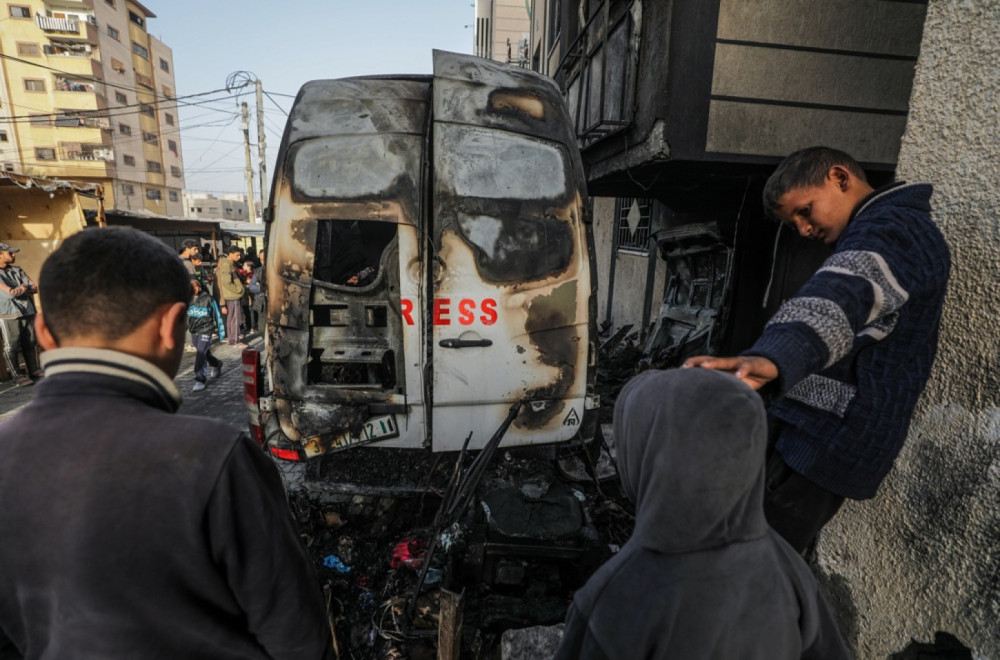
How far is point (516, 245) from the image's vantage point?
2.77 m

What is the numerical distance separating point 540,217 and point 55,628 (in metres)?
2.51

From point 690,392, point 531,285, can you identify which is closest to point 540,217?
point 531,285

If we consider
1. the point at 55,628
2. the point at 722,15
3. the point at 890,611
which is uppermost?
the point at 722,15

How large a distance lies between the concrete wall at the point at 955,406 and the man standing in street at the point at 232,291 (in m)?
9.58

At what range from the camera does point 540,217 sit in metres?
2.80

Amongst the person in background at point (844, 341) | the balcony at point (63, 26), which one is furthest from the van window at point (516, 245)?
the balcony at point (63, 26)

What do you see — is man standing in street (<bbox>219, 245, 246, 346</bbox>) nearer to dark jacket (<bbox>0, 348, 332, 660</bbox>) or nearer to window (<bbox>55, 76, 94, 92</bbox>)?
dark jacket (<bbox>0, 348, 332, 660</bbox>)

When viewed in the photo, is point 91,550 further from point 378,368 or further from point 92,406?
point 378,368

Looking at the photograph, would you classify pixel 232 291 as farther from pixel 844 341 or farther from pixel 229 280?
pixel 844 341

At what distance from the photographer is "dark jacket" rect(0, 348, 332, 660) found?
92 centimetres

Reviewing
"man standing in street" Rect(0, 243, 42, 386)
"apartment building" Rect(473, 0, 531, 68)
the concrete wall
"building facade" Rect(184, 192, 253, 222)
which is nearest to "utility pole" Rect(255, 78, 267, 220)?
"apartment building" Rect(473, 0, 531, 68)

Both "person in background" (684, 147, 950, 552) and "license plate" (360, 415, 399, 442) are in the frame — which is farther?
"license plate" (360, 415, 399, 442)

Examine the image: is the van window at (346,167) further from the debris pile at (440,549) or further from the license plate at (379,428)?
the debris pile at (440,549)

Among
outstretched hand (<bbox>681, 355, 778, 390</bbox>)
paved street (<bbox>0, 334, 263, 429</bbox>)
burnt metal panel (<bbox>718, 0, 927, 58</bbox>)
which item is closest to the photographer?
outstretched hand (<bbox>681, 355, 778, 390</bbox>)
